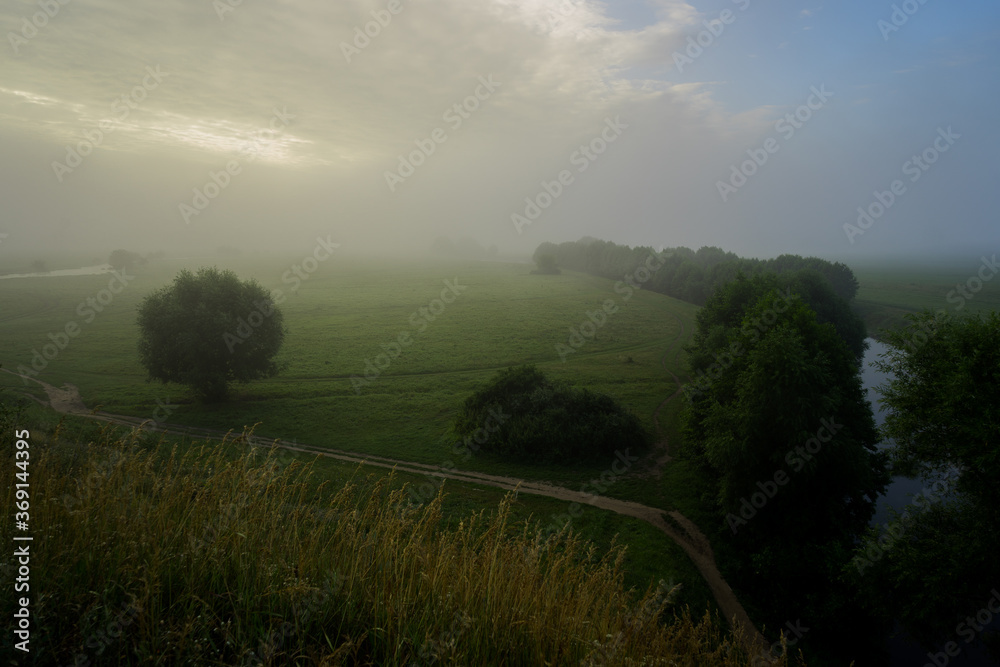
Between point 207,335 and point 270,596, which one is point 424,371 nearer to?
point 207,335

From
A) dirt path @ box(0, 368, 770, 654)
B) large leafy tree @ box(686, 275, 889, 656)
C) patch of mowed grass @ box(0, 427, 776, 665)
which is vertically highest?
large leafy tree @ box(686, 275, 889, 656)

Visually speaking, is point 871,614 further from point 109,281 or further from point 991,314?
point 109,281

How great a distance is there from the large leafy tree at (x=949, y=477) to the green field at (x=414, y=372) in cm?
716

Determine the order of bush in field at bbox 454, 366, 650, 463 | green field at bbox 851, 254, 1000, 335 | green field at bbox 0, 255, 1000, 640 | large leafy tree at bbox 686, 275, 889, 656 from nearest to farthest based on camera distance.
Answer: large leafy tree at bbox 686, 275, 889, 656 → green field at bbox 0, 255, 1000, 640 → bush in field at bbox 454, 366, 650, 463 → green field at bbox 851, 254, 1000, 335

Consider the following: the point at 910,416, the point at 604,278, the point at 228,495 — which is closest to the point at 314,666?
the point at 228,495

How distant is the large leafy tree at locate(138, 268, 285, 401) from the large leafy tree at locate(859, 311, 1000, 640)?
44.9 meters

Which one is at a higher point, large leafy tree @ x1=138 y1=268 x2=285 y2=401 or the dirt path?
the dirt path

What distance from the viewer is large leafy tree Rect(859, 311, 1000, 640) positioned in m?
16.5

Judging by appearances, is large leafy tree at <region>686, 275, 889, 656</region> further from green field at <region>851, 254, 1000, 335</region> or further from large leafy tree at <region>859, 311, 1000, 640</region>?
green field at <region>851, 254, 1000, 335</region>

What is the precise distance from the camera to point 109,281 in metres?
126

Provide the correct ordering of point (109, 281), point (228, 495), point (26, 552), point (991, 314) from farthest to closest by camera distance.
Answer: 1. point (109, 281)
2. point (991, 314)
3. point (228, 495)
4. point (26, 552)

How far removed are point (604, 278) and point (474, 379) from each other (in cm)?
11089

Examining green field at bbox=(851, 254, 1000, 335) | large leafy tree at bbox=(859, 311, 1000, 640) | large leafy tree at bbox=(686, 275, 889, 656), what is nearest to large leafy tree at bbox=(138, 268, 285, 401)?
large leafy tree at bbox=(686, 275, 889, 656)

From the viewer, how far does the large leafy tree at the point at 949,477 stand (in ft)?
54.1
